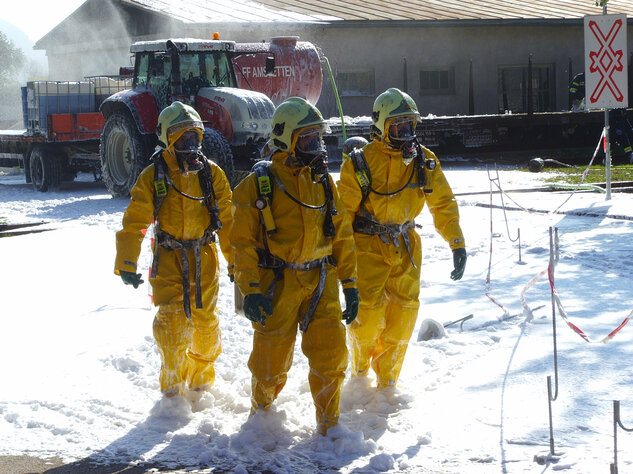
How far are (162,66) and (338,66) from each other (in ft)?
35.1

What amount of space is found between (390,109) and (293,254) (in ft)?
3.81

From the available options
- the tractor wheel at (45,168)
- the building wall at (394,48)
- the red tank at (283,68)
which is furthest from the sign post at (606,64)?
the building wall at (394,48)

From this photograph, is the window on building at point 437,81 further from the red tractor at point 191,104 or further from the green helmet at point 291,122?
the green helmet at point 291,122

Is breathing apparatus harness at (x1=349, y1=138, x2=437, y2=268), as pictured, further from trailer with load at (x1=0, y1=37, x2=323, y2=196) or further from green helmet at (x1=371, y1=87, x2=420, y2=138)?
trailer with load at (x1=0, y1=37, x2=323, y2=196)

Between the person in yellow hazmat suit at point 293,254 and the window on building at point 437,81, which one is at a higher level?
the window on building at point 437,81

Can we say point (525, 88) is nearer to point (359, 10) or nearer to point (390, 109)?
point (359, 10)

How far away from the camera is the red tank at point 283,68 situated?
16.2m

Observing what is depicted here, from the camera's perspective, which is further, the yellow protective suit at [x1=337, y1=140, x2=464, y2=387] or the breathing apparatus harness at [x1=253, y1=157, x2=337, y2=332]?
Answer: the yellow protective suit at [x1=337, y1=140, x2=464, y2=387]

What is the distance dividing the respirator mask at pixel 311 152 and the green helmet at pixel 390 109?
0.75 meters

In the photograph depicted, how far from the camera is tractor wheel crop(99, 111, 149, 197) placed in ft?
46.9

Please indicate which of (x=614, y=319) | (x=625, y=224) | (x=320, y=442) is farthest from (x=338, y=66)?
(x=320, y=442)

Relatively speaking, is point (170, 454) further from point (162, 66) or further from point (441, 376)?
point (162, 66)

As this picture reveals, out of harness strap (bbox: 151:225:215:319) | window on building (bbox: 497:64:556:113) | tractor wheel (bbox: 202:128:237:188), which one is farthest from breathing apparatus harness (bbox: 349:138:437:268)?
window on building (bbox: 497:64:556:113)

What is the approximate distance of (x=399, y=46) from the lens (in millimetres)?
25547
